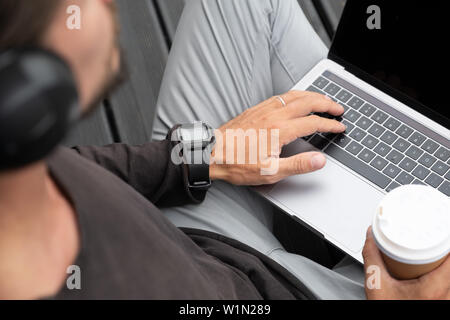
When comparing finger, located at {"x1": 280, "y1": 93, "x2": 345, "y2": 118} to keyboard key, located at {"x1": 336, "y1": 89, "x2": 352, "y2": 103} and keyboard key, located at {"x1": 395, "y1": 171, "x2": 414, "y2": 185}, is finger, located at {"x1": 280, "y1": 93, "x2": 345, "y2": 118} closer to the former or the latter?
keyboard key, located at {"x1": 336, "y1": 89, "x2": 352, "y2": 103}

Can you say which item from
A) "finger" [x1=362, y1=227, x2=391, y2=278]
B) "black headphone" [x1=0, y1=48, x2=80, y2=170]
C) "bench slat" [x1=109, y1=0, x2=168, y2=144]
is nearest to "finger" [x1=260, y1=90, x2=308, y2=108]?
"finger" [x1=362, y1=227, x2=391, y2=278]

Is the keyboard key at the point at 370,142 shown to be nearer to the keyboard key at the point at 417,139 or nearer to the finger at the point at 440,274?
the keyboard key at the point at 417,139

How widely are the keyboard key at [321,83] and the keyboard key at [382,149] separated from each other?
0.52ft

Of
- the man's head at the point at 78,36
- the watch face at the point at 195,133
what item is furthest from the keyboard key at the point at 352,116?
the man's head at the point at 78,36

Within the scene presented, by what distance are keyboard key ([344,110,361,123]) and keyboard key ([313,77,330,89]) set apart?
0.07 meters

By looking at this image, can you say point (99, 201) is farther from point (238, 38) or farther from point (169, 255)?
point (238, 38)

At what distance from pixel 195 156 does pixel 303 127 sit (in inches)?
7.6

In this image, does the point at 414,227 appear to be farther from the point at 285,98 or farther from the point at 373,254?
the point at 285,98

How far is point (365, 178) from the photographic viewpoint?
91cm

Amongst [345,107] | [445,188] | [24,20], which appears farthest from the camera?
[345,107]

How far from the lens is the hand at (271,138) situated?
888 mm

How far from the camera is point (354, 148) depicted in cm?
93

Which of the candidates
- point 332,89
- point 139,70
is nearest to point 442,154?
point 332,89
